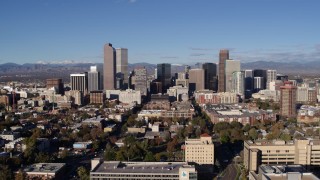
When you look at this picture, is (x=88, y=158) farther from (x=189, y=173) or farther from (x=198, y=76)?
(x=198, y=76)

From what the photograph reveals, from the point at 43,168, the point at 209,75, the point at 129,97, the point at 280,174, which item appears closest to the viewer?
the point at 280,174

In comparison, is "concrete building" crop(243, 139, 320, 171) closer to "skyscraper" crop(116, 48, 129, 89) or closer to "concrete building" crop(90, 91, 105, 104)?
"concrete building" crop(90, 91, 105, 104)

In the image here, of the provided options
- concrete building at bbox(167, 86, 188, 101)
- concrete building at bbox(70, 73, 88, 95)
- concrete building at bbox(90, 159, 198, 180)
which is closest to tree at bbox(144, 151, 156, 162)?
concrete building at bbox(90, 159, 198, 180)

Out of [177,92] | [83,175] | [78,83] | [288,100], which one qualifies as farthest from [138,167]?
[78,83]

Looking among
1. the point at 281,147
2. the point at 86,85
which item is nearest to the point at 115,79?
the point at 86,85

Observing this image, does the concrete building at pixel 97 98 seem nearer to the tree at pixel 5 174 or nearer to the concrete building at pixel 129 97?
the concrete building at pixel 129 97

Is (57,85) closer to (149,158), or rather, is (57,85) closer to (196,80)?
(196,80)
